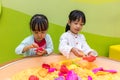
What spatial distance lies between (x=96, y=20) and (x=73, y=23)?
679 mm

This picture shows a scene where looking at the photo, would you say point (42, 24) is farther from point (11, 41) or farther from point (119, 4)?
point (119, 4)

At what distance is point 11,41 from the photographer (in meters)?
1.94

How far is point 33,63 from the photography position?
1.26 m

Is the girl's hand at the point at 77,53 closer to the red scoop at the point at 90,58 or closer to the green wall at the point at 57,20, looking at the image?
the red scoop at the point at 90,58

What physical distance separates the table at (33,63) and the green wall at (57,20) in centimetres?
67

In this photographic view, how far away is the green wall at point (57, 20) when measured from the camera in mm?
1901

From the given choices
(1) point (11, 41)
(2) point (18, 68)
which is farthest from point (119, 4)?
(2) point (18, 68)

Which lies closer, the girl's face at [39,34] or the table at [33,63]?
the table at [33,63]

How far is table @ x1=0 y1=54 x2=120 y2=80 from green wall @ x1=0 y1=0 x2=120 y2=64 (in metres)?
0.67

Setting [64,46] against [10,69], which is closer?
[10,69]

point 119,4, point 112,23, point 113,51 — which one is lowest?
point 113,51

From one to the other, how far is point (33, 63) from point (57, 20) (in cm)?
82

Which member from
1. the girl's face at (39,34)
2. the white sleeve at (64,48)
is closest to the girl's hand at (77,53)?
the white sleeve at (64,48)

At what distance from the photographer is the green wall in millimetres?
1901
